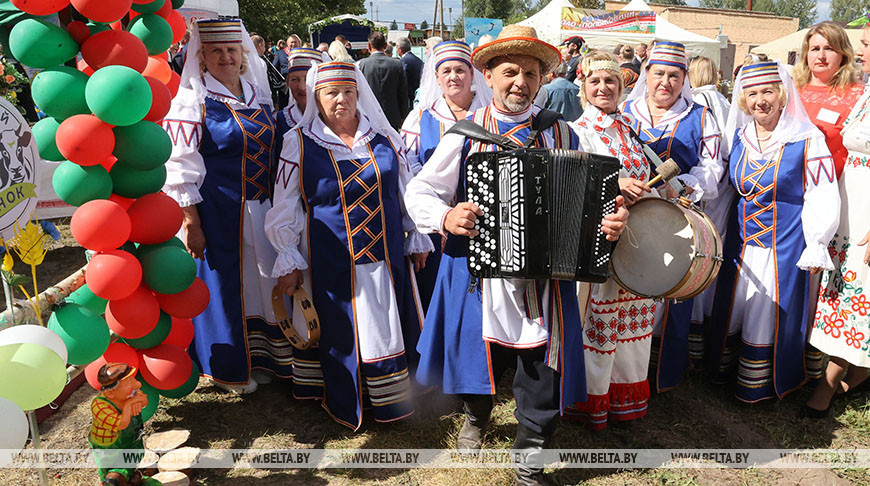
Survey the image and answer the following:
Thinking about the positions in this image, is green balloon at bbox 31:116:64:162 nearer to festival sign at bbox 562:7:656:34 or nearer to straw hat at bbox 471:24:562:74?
straw hat at bbox 471:24:562:74

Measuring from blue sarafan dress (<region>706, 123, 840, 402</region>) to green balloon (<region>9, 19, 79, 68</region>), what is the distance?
3.50 meters

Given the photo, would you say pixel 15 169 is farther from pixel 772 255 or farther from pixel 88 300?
pixel 772 255

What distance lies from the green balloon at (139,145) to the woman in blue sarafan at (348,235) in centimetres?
68

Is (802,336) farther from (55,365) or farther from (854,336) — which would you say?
(55,365)

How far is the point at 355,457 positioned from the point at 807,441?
8.18 ft

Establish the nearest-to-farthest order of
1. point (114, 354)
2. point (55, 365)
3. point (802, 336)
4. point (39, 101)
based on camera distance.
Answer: point (55, 365)
point (39, 101)
point (114, 354)
point (802, 336)

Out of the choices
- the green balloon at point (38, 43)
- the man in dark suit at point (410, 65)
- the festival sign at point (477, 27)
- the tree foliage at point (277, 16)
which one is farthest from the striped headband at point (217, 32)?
the tree foliage at point (277, 16)

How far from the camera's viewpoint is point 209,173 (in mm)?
3463

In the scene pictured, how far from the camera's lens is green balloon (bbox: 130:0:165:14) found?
9.82 ft

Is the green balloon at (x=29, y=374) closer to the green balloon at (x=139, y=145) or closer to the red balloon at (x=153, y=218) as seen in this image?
the red balloon at (x=153, y=218)

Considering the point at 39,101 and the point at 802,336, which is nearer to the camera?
the point at 39,101

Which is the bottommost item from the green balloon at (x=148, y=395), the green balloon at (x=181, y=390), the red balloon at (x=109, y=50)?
the green balloon at (x=181, y=390)

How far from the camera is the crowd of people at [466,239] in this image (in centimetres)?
281

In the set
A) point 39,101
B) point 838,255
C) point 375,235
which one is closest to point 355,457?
point 375,235
